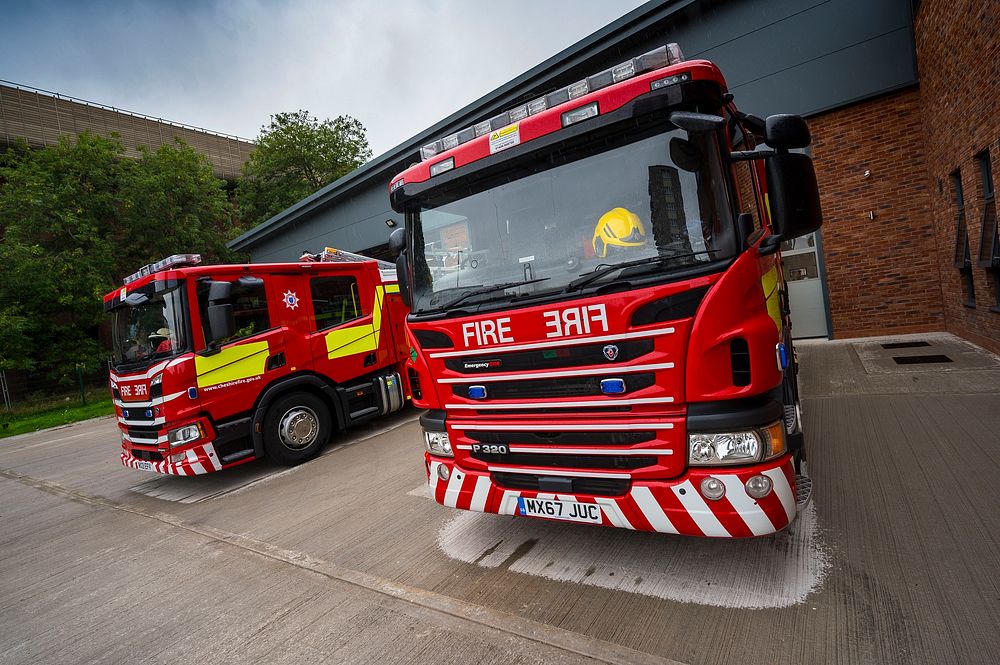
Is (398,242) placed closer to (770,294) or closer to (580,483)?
(580,483)

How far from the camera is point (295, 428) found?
6.25 meters

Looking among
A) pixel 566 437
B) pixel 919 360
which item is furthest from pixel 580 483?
pixel 919 360

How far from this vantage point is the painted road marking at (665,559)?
8.62 ft

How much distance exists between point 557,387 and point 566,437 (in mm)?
277

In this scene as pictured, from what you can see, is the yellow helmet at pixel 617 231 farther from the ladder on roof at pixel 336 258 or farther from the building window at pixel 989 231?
the building window at pixel 989 231

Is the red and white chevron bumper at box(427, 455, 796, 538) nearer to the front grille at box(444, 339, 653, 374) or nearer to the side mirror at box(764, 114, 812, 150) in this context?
the front grille at box(444, 339, 653, 374)

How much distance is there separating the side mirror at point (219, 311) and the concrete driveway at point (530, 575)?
176 cm

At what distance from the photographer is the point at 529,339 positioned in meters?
2.74

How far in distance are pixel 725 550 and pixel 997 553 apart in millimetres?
1320

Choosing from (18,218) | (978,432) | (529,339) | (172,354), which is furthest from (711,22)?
(18,218)

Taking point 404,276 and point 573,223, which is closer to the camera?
point 573,223

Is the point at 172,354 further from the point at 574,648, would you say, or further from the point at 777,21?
the point at 777,21

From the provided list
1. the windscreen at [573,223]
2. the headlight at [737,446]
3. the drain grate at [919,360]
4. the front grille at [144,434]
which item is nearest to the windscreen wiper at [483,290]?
the windscreen at [573,223]

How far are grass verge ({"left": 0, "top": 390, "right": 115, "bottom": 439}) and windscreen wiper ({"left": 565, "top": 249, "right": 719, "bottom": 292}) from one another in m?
17.5
